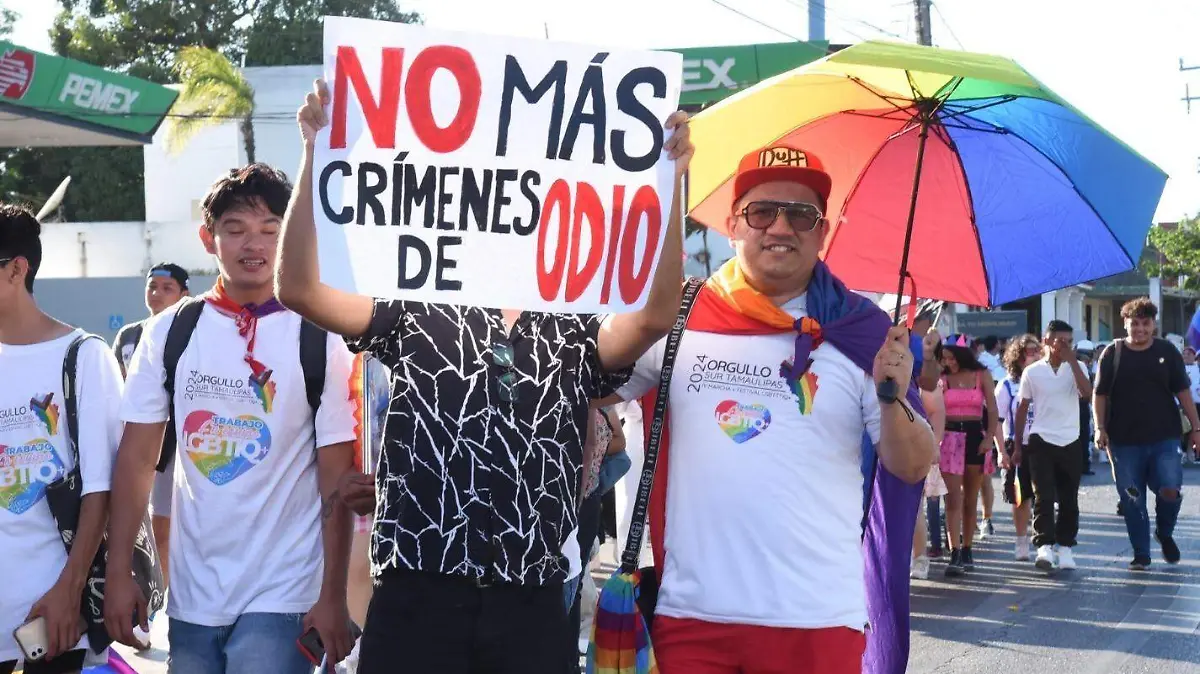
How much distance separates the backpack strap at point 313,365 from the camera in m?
3.75

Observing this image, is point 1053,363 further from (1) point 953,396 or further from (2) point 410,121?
(2) point 410,121

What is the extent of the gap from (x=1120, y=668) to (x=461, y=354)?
18.5 ft

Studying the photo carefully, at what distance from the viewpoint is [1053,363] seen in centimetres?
1206

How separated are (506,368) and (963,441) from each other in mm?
8823

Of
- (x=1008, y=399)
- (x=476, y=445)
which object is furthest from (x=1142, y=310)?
(x=476, y=445)

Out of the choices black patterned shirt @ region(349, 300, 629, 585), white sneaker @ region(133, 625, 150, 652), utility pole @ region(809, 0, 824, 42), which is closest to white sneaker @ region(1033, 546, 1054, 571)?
white sneaker @ region(133, 625, 150, 652)

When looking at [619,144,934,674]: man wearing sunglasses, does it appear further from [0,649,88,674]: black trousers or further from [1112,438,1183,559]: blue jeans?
[1112,438,1183,559]: blue jeans

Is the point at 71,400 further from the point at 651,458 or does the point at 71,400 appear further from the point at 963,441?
the point at 963,441

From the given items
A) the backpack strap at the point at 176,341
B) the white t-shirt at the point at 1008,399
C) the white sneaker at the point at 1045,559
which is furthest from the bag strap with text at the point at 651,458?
the white t-shirt at the point at 1008,399

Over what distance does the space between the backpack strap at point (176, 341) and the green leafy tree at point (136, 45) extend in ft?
139

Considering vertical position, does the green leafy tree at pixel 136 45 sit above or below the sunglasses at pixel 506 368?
above

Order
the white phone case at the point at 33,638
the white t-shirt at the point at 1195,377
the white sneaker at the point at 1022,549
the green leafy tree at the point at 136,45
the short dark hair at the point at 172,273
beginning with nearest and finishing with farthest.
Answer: the white phone case at the point at 33,638 → the short dark hair at the point at 172,273 → the white sneaker at the point at 1022,549 → the white t-shirt at the point at 1195,377 → the green leafy tree at the point at 136,45

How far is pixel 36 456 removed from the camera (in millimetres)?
3922

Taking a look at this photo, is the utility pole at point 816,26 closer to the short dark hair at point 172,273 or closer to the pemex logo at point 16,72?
the pemex logo at point 16,72
